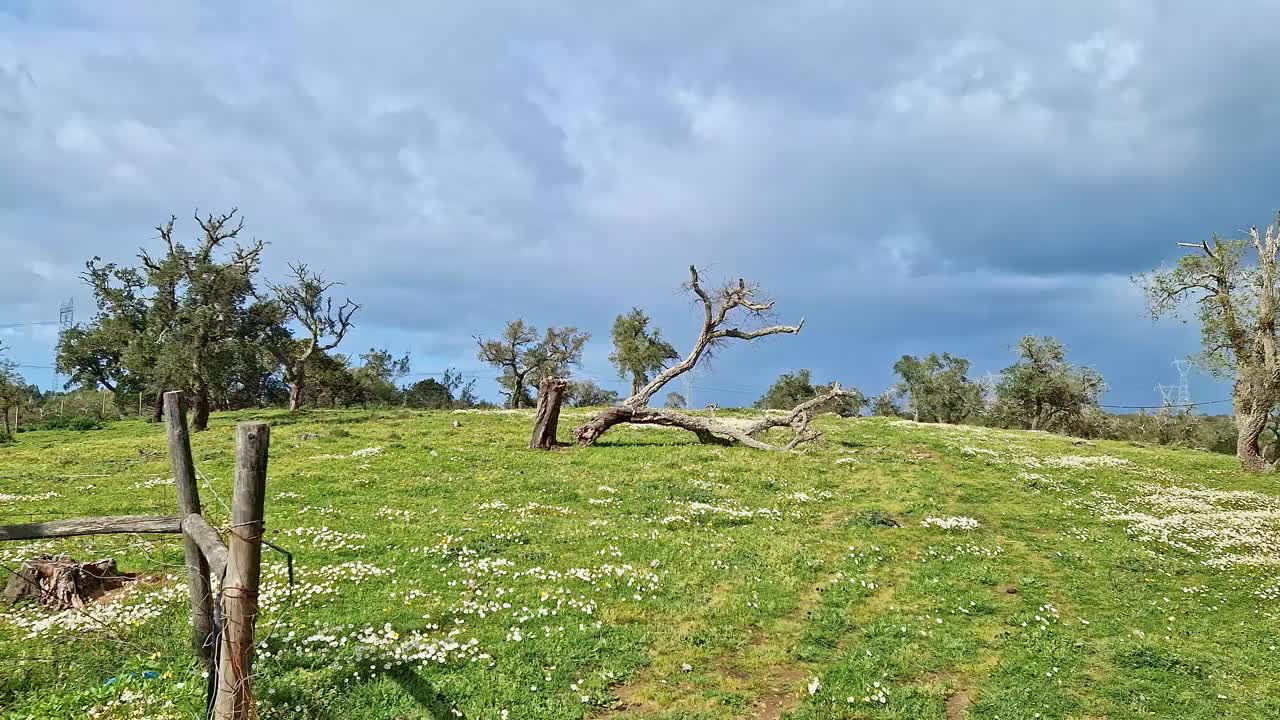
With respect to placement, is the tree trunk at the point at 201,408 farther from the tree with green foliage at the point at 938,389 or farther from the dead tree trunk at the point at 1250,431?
the tree with green foliage at the point at 938,389

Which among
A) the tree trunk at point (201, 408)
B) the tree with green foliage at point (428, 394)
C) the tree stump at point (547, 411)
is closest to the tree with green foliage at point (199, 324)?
the tree trunk at point (201, 408)

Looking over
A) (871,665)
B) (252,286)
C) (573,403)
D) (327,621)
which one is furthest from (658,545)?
(573,403)

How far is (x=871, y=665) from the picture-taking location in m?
10.6

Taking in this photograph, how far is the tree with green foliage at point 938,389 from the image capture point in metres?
95.2

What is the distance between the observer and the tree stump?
31672 millimetres

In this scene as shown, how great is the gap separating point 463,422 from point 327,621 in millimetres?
34847

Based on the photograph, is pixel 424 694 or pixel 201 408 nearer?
pixel 424 694

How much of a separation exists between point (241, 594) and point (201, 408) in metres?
46.5

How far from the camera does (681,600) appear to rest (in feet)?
42.0

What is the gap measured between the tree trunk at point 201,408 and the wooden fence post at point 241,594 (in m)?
45.3

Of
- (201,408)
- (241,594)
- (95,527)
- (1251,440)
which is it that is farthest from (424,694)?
(201,408)

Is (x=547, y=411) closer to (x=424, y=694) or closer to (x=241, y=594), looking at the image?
(x=424, y=694)

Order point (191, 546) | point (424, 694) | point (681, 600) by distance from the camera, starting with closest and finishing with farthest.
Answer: point (191, 546)
point (424, 694)
point (681, 600)

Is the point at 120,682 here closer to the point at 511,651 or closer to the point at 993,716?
the point at 511,651
